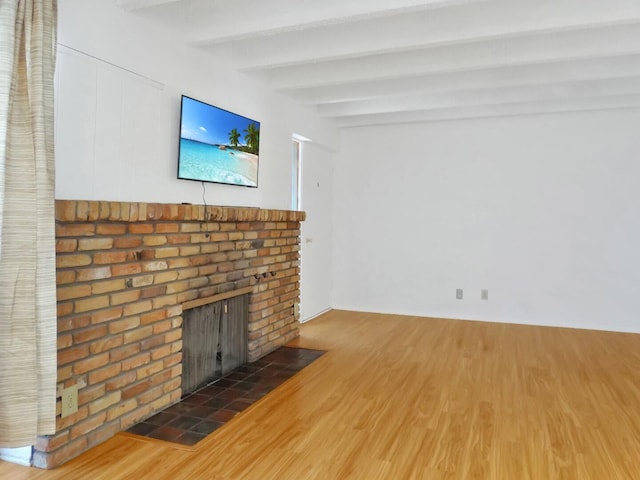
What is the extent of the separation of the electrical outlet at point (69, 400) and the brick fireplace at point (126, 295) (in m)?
0.03

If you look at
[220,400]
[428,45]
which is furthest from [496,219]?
[220,400]

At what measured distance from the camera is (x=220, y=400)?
116 inches

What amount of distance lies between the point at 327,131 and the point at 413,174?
1.18m

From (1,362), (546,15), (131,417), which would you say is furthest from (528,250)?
(1,362)

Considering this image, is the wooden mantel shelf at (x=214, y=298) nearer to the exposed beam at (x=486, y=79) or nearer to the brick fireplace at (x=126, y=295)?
the brick fireplace at (x=126, y=295)

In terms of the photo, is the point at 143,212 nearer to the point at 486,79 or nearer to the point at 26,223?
the point at 26,223

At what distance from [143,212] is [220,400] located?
4.15 feet

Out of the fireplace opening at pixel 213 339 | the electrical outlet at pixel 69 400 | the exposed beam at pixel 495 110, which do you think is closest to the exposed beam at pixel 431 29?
the fireplace opening at pixel 213 339

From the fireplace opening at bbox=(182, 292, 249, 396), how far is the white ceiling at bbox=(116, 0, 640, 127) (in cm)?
181

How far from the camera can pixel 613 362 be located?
3934mm

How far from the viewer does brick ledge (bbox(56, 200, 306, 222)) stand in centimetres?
212

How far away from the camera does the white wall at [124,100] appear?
7.61 ft

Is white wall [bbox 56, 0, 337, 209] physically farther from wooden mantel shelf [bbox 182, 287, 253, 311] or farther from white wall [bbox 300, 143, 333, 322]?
white wall [bbox 300, 143, 333, 322]

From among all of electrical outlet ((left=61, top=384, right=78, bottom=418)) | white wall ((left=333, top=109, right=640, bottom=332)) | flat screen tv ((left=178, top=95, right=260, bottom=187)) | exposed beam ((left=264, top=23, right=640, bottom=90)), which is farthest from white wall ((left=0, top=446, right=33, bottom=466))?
white wall ((left=333, top=109, right=640, bottom=332))
